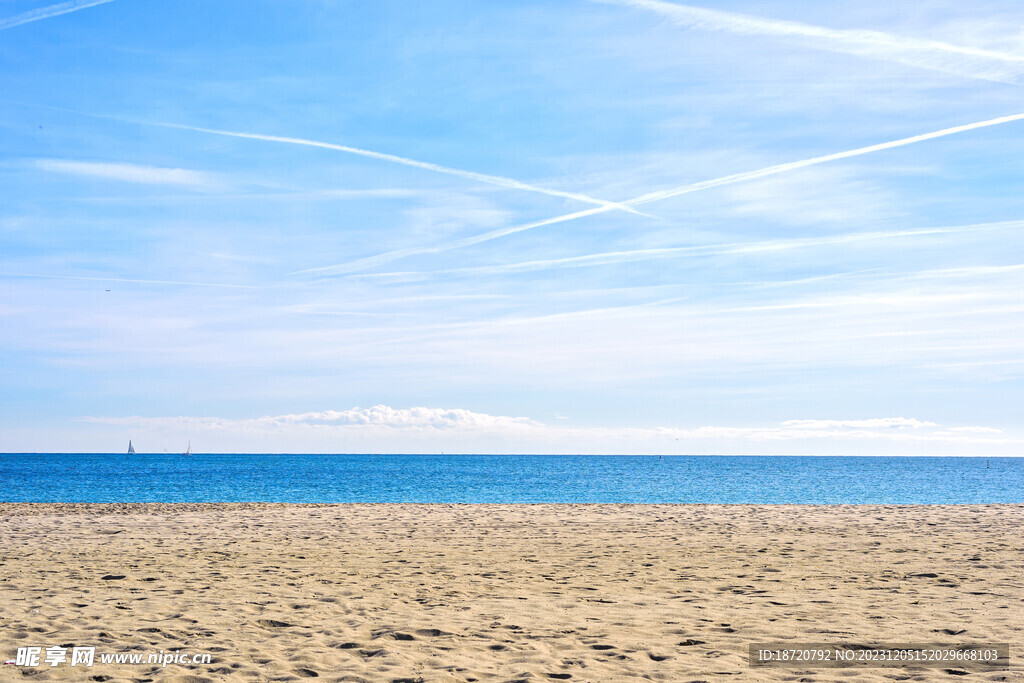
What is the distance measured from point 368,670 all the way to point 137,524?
17212 millimetres

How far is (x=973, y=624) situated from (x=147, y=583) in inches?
470

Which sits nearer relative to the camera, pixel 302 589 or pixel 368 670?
pixel 368 670

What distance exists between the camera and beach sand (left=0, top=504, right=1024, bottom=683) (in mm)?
8414

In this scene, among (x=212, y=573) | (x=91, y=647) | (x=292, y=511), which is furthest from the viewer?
(x=292, y=511)

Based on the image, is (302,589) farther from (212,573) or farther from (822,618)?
(822,618)

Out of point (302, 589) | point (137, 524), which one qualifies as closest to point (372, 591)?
point (302, 589)

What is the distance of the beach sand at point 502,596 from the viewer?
8414mm

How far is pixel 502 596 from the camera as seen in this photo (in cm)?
1234

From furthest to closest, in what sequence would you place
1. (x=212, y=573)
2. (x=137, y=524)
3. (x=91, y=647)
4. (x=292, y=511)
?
(x=292, y=511)
(x=137, y=524)
(x=212, y=573)
(x=91, y=647)

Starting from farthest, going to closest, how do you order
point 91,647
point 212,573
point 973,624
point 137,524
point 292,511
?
point 292,511, point 137,524, point 212,573, point 973,624, point 91,647

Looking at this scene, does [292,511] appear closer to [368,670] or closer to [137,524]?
[137,524]

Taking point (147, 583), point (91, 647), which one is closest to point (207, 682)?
point (91, 647)

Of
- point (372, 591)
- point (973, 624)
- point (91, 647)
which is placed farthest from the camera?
point (372, 591)

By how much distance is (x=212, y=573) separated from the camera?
47.1ft
